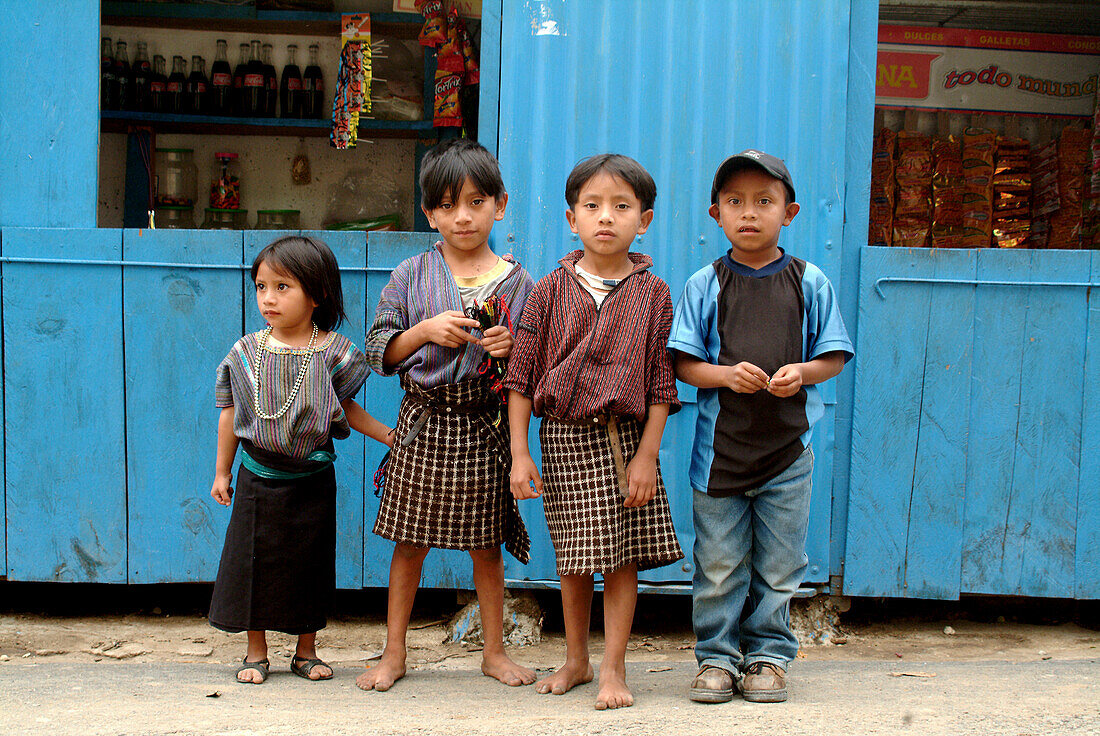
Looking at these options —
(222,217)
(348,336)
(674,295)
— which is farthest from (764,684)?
(222,217)

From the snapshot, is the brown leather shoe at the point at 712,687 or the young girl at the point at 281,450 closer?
the brown leather shoe at the point at 712,687

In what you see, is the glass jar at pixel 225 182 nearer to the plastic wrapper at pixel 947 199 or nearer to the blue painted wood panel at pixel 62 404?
the blue painted wood panel at pixel 62 404

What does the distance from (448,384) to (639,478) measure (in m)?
0.61

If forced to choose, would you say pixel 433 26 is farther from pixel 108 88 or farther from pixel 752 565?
pixel 752 565

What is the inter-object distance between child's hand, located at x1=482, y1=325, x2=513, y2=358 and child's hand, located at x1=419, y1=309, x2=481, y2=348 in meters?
0.03

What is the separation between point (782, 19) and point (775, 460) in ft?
5.29

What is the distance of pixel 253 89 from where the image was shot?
16.0ft

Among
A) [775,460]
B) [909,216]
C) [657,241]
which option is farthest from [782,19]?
[909,216]

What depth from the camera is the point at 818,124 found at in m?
3.05

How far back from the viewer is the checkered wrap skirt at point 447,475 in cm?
254

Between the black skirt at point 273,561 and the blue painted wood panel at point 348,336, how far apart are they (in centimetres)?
56

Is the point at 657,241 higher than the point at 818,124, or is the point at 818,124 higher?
the point at 818,124

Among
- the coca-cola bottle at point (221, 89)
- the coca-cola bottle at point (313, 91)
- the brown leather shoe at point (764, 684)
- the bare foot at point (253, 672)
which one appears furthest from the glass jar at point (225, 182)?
the brown leather shoe at point (764, 684)

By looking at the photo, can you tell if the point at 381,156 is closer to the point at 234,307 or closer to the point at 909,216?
the point at 234,307
